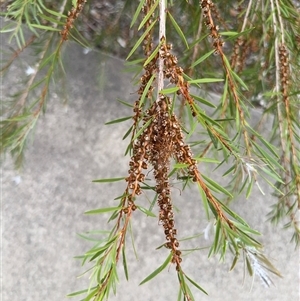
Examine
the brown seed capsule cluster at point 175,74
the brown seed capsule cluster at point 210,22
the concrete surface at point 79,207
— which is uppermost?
the brown seed capsule cluster at point 210,22

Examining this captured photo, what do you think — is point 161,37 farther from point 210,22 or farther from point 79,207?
point 79,207

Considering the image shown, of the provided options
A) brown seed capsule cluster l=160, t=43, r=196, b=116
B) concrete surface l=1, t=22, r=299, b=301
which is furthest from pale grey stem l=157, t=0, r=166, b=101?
concrete surface l=1, t=22, r=299, b=301

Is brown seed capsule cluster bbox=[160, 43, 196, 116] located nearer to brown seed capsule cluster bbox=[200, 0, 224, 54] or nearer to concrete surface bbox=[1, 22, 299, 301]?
brown seed capsule cluster bbox=[200, 0, 224, 54]

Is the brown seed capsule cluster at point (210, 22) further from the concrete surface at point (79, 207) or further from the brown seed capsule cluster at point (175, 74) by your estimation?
the concrete surface at point (79, 207)

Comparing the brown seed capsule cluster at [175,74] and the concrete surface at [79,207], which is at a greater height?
the brown seed capsule cluster at [175,74]

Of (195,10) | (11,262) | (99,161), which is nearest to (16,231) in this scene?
(11,262)

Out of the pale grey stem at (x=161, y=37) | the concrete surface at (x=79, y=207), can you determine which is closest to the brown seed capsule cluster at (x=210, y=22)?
the pale grey stem at (x=161, y=37)

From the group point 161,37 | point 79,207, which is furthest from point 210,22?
point 79,207

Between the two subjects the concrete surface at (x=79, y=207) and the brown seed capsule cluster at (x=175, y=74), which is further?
the concrete surface at (x=79, y=207)
